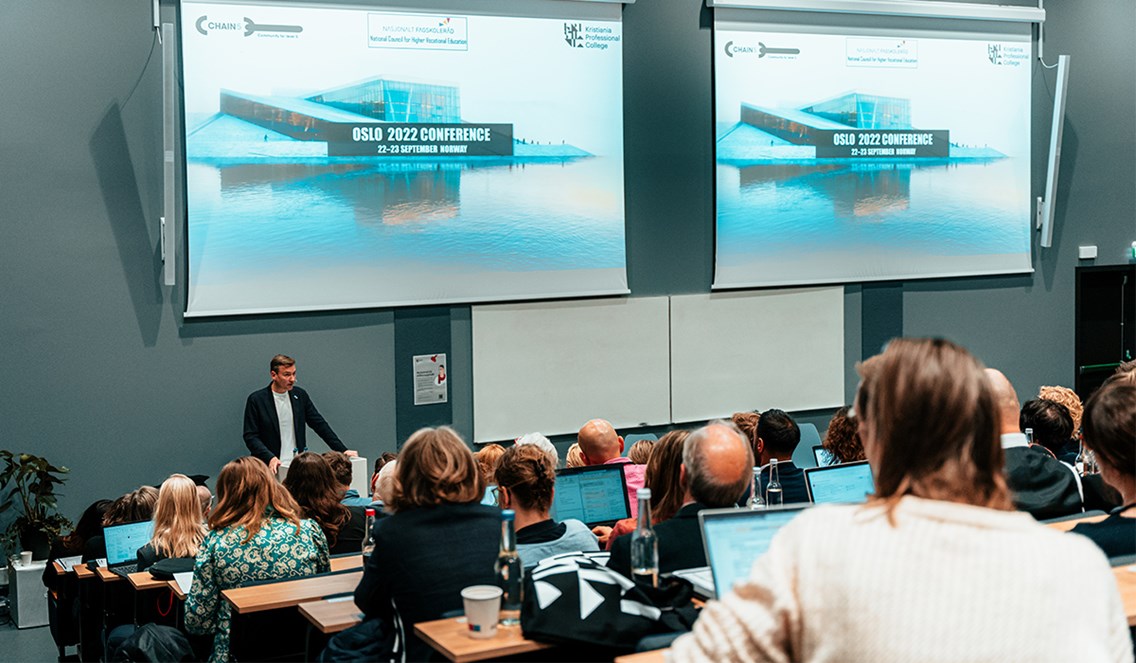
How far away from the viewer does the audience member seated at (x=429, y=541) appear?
3.32 metres

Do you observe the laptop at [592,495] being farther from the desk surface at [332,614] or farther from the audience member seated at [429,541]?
the audience member seated at [429,541]

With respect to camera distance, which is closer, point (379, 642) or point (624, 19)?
point (379, 642)

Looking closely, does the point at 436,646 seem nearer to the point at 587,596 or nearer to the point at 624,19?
the point at 587,596

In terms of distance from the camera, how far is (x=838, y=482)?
189 inches

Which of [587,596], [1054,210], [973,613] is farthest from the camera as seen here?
[1054,210]

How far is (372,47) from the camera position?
8844 millimetres

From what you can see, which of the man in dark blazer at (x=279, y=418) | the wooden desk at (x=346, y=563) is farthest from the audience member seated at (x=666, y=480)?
the man in dark blazer at (x=279, y=418)

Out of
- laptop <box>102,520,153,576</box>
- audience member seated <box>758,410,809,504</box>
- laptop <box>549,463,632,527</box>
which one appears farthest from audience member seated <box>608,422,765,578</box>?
laptop <box>102,520,153,576</box>

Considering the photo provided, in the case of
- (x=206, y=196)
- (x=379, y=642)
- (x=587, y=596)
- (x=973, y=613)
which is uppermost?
(x=206, y=196)

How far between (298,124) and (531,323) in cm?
244

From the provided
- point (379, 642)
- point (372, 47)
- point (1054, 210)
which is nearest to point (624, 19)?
point (372, 47)

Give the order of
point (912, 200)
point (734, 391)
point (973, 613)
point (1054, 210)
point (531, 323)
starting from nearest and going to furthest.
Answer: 1. point (973, 613)
2. point (531, 323)
3. point (734, 391)
4. point (912, 200)
5. point (1054, 210)

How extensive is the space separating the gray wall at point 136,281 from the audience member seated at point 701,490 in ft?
19.5

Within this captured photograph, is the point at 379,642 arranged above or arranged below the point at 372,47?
below
